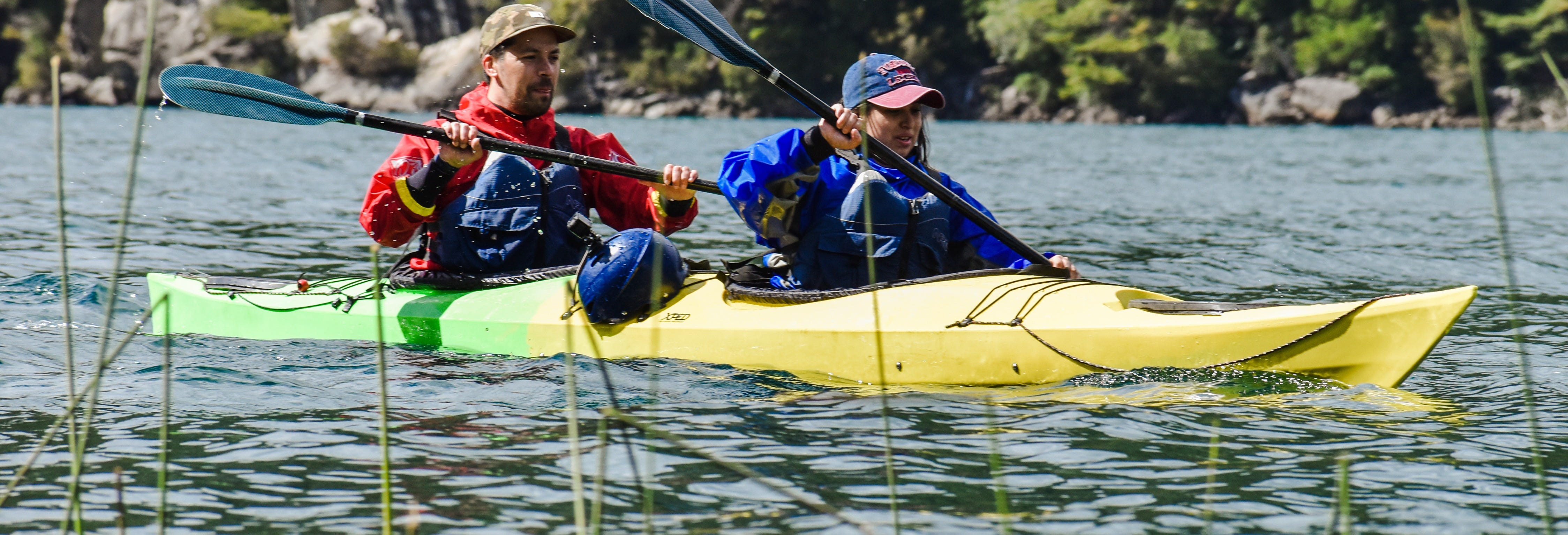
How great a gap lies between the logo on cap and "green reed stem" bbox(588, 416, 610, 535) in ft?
4.84

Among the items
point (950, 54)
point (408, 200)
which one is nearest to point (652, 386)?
point (408, 200)

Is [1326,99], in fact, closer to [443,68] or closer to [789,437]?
[443,68]

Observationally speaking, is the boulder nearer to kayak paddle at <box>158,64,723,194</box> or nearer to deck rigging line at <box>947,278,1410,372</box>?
kayak paddle at <box>158,64,723,194</box>

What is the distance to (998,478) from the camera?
2111 millimetres

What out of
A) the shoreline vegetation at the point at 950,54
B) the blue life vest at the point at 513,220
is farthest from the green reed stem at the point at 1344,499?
the shoreline vegetation at the point at 950,54

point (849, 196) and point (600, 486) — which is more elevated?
point (849, 196)

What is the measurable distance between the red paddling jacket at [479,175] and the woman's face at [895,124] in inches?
30.8

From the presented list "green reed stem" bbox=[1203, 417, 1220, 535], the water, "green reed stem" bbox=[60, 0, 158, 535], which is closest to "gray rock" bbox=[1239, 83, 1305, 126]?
Result: the water

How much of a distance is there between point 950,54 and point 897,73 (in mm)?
39589

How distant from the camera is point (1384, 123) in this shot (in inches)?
1390

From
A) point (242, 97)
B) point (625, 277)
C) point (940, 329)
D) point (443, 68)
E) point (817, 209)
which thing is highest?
point (443, 68)

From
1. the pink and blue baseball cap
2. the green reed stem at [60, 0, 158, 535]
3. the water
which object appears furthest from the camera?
the pink and blue baseball cap

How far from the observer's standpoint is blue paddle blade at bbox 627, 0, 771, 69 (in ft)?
14.8

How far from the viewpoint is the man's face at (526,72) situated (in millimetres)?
4758
